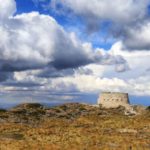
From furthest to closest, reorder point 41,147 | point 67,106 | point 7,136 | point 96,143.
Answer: point 67,106, point 7,136, point 96,143, point 41,147

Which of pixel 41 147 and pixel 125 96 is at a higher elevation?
pixel 125 96

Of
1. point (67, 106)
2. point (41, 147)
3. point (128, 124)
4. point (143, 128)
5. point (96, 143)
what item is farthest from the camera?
point (67, 106)

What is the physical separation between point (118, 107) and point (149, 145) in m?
80.5

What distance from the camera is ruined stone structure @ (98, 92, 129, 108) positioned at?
132 meters

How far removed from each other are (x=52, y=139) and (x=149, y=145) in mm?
12796

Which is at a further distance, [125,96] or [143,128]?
[125,96]

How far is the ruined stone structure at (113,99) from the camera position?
435 feet

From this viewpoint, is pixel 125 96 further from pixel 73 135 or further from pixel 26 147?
pixel 26 147

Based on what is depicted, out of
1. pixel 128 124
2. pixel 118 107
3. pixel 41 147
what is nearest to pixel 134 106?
pixel 118 107

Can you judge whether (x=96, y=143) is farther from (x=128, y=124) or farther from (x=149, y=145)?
(x=128, y=124)

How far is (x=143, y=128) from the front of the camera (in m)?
68.0

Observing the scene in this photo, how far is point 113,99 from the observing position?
438 ft

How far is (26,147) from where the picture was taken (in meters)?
46.5

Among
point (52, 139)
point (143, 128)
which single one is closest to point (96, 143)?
point (52, 139)
